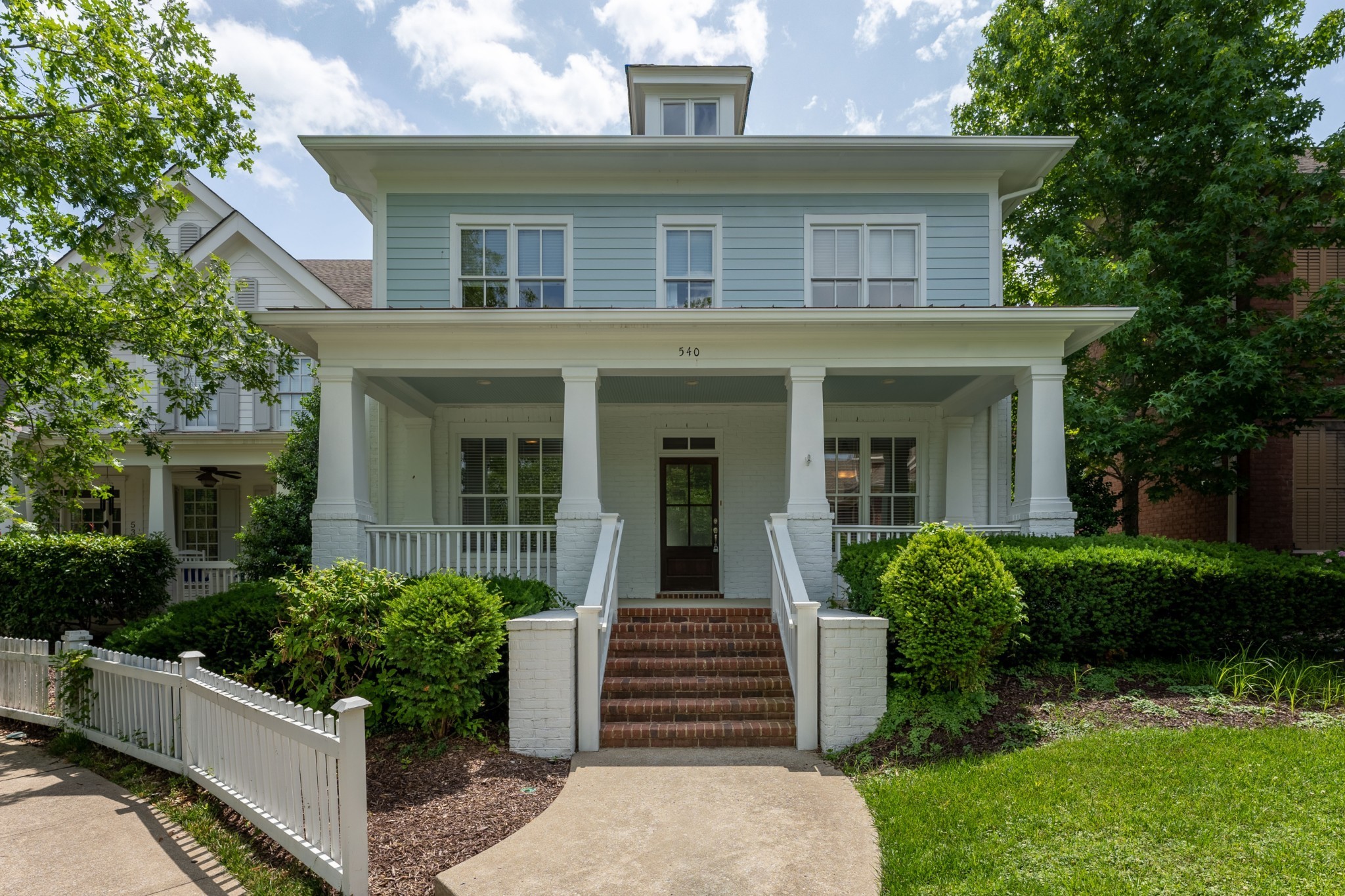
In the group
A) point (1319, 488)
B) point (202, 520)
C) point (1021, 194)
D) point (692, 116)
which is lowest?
point (202, 520)

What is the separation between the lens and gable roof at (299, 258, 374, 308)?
51.3 feet

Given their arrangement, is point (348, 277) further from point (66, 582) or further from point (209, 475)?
point (66, 582)

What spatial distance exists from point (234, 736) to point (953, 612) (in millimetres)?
5602

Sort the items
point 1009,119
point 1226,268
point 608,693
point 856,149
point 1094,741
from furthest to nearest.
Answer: point 1009,119, point 1226,268, point 856,149, point 608,693, point 1094,741

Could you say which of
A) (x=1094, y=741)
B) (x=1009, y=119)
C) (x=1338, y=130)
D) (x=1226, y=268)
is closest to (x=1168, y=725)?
(x=1094, y=741)

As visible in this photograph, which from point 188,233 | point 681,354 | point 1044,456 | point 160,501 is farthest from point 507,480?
point 188,233

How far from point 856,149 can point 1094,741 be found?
7898 mm

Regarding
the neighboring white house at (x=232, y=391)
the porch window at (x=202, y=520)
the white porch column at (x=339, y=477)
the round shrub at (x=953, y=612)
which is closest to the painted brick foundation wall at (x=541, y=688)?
the round shrub at (x=953, y=612)

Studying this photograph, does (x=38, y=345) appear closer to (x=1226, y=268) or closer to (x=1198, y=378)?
(x=1198, y=378)

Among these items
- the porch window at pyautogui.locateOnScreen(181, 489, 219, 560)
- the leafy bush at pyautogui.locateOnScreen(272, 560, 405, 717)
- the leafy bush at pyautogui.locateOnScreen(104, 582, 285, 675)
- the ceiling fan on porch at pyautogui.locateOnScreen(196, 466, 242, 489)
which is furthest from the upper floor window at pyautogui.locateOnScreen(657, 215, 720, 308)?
the porch window at pyautogui.locateOnScreen(181, 489, 219, 560)

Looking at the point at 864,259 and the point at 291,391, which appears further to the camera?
the point at 291,391

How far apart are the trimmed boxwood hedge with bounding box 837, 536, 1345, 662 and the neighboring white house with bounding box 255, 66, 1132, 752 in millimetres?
1475

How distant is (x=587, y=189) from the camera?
1067 cm

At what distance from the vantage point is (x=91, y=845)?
15.6 ft
